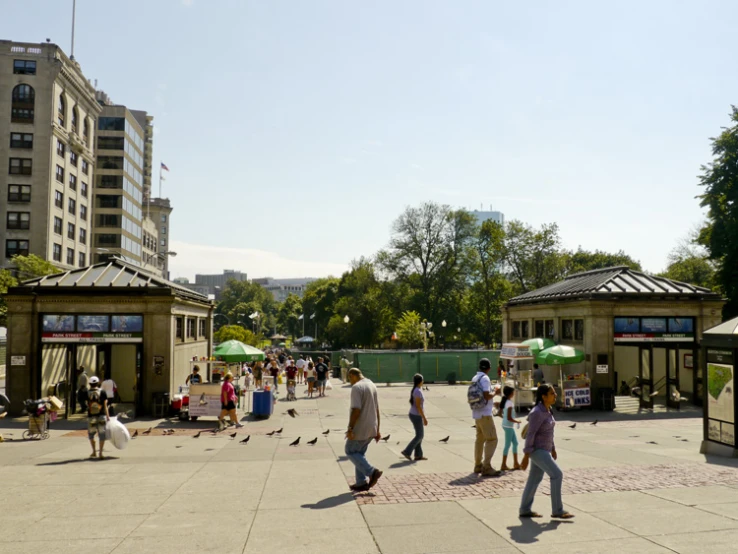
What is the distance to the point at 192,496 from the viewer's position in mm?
9867

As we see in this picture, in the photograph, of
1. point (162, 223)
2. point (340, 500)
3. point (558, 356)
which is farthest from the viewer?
point (162, 223)

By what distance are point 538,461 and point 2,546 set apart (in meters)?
6.79

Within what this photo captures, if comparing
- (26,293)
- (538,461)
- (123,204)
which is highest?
(123,204)

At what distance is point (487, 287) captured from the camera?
64.3 m

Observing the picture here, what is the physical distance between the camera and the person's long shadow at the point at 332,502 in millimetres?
9055

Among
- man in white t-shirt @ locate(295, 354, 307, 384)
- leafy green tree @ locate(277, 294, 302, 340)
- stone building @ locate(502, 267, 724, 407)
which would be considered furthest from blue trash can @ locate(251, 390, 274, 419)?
leafy green tree @ locate(277, 294, 302, 340)

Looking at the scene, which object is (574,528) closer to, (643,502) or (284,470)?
(643,502)

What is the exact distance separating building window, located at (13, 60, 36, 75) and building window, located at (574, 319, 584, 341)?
192ft

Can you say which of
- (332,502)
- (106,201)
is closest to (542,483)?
(332,502)

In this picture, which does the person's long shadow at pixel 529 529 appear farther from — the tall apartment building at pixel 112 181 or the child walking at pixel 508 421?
the tall apartment building at pixel 112 181

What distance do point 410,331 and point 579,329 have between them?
105 ft

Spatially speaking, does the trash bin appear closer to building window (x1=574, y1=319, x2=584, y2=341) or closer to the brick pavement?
building window (x1=574, y1=319, x2=584, y2=341)

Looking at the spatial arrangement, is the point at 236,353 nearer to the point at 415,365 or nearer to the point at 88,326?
the point at 88,326

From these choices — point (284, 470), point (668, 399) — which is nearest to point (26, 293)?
point (284, 470)
